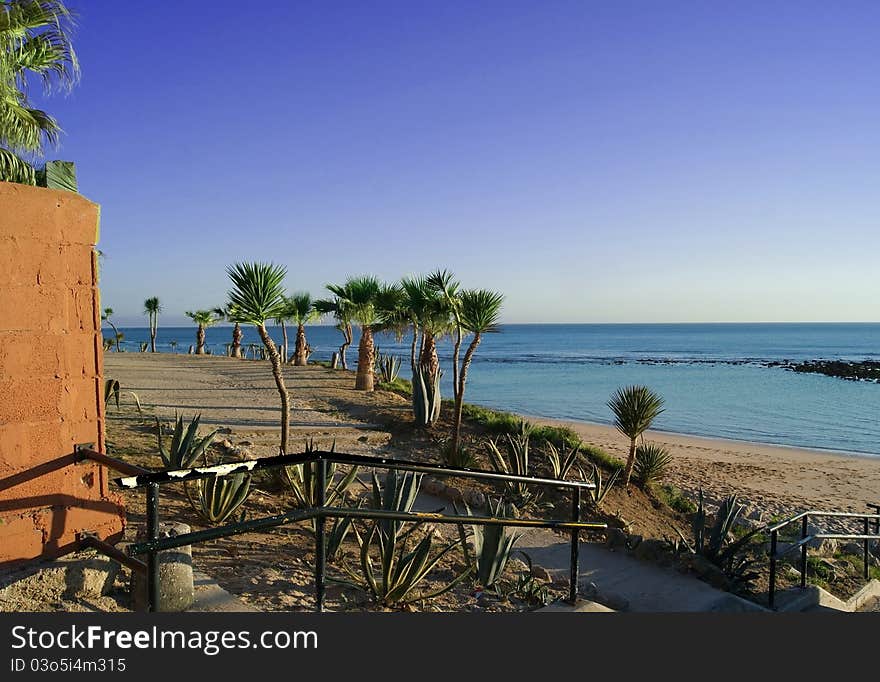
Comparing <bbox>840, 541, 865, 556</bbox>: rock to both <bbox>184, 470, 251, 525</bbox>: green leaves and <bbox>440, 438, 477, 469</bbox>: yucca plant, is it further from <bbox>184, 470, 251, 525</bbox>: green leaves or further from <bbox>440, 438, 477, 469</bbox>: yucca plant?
<bbox>184, 470, 251, 525</bbox>: green leaves

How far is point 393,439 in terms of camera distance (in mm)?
13312

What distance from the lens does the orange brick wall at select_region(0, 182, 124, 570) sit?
3678 mm

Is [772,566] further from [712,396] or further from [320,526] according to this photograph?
[712,396]

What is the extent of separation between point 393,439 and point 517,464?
11.9ft

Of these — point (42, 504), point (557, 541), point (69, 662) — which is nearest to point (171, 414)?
point (557, 541)

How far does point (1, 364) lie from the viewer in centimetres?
365

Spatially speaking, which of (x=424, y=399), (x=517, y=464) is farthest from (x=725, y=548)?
(x=424, y=399)

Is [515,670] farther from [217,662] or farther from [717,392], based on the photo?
[717,392]

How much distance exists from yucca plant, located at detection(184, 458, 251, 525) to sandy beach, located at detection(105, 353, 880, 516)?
15.2ft

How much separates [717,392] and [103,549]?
41.5m

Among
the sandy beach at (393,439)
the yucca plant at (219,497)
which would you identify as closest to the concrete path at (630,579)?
the yucca plant at (219,497)

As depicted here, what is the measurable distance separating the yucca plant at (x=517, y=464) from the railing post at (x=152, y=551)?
5.42m

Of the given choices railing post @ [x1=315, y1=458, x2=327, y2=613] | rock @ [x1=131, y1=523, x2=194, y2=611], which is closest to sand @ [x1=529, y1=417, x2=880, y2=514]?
railing post @ [x1=315, y1=458, x2=327, y2=613]

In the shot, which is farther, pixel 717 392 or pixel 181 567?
pixel 717 392
